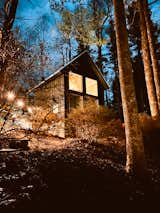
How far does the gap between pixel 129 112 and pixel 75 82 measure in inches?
403

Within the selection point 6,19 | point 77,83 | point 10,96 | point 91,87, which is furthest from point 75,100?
point 10,96

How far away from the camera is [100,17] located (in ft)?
37.9

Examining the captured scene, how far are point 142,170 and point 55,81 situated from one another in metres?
10.8

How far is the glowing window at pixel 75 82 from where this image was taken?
16.6 meters

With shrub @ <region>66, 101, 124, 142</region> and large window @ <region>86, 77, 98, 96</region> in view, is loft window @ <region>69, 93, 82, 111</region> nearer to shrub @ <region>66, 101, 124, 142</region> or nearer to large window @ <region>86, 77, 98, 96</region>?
large window @ <region>86, 77, 98, 96</region>

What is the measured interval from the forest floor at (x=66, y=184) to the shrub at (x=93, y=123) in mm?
3523

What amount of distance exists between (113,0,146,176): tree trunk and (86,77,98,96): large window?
9.92m

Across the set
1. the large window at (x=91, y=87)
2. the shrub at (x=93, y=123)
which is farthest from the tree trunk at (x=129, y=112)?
the large window at (x=91, y=87)

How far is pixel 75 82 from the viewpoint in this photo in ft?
55.7

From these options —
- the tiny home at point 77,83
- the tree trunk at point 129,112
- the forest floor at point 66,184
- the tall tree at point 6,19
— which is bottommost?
the forest floor at point 66,184

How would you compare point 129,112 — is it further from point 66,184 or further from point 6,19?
point 6,19

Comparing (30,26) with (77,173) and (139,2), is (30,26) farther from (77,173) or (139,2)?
(139,2)

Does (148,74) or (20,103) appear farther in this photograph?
(148,74)

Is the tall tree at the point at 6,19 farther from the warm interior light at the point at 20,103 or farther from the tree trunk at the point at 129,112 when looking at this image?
the tree trunk at the point at 129,112
